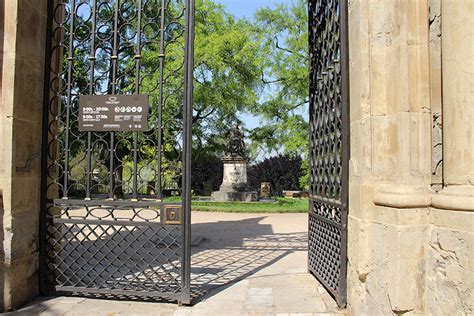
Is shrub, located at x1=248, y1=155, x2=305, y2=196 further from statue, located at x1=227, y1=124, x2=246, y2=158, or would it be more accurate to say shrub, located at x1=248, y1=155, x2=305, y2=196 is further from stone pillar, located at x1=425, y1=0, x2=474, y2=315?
stone pillar, located at x1=425, y1=0, x2=474, y2=315

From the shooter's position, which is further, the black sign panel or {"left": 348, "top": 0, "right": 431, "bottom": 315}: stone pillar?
the black sign panel

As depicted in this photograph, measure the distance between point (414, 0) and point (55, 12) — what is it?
417 cm

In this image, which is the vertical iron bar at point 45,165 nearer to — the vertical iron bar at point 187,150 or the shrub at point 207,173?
the vertical iron bar at point 187,150

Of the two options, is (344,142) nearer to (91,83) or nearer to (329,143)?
(329,143)

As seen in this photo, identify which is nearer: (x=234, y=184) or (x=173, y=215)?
(x=173, y=215)

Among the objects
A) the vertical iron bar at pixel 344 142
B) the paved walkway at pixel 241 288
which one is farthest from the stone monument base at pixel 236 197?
the vertical iron bar at pixel 344 142

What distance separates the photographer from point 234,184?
2202 cm

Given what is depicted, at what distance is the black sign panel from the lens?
14.6 feet

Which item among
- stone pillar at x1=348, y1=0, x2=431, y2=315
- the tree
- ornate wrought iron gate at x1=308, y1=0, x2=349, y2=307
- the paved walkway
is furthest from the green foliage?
stone pillar at x1=348, y1=0, x2=431, y2=315

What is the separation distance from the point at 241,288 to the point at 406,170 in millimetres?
2761

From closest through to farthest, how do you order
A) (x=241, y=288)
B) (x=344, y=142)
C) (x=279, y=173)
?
(x=344, y=142) → (x=241, y=288) → (x=279, y=173)

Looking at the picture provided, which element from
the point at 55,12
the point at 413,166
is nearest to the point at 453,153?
the point at 413,166

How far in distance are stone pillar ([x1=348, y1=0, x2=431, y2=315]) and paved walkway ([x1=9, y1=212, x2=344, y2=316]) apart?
3.45ft

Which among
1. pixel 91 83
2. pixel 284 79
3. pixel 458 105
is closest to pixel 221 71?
pixel 284 79
